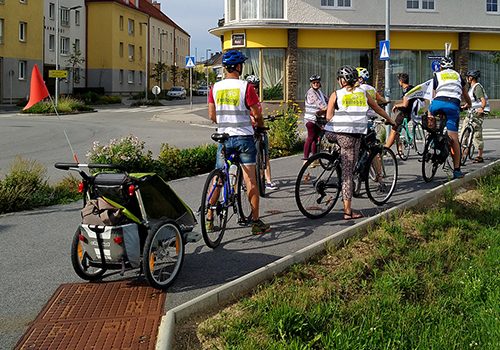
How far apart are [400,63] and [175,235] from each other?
1195 inches

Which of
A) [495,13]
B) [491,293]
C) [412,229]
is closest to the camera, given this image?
[491,293]

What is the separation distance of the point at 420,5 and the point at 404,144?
2251cm

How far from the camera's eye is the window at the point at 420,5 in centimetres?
3419

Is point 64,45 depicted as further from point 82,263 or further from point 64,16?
point 82,263

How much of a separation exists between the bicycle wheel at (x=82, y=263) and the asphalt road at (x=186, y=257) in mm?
195

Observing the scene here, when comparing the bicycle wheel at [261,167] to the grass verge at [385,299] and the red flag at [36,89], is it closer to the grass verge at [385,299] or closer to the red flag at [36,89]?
Answer: the grass verge at [385,299]

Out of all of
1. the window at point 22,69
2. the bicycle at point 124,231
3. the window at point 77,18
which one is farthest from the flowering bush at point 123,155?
the window at point 77,18

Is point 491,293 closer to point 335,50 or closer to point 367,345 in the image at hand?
point 367,345

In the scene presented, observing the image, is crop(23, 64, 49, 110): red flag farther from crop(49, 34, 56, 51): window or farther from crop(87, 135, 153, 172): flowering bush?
crop(49, 34, 56, 51): window

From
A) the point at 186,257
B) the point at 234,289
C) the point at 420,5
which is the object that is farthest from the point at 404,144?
the point at 420,5

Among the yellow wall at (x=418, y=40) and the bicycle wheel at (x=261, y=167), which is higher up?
the yellow wall at (x=418, y=40)

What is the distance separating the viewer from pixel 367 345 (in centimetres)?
432

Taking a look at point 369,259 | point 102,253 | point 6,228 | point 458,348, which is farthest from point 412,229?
point 6,228

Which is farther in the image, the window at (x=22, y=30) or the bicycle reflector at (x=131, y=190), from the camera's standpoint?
the window at (x=22, y=30)
